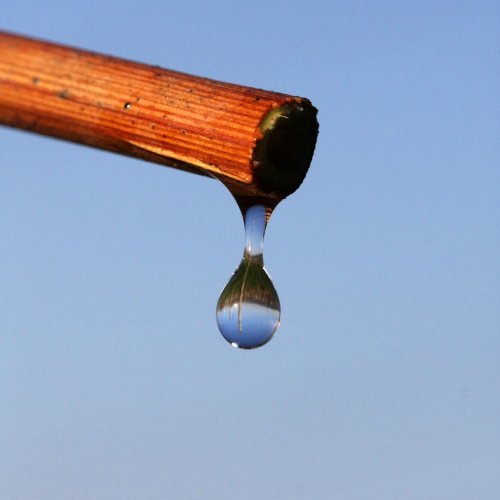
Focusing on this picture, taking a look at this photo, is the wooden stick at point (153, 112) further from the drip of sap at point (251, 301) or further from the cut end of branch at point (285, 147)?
the drip of sap at point (251, 301)

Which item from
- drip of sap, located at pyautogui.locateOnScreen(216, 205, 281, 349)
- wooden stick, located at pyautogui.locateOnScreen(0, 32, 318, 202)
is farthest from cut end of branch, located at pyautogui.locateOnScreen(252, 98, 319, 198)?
drip of sap, located at pyautogui.locateOnScreen(216, 205, 281, 349)

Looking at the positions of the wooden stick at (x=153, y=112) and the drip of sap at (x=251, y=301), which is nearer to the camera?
the wooden stick at (x=153, y=112)

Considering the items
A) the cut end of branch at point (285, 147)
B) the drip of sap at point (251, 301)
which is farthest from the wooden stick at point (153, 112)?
the drip of sap at point (251, 301)

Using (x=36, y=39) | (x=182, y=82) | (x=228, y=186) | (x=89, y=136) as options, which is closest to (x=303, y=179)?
(x=228, y=186)

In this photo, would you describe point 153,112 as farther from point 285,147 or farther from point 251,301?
point 251,301

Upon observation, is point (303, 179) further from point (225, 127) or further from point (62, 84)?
point (62, 84)

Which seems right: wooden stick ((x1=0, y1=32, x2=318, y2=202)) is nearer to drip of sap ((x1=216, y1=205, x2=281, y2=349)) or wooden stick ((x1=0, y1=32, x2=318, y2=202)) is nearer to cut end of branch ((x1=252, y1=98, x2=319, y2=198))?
cut end of branch ((x1=252, y1=98, x2=319, y2=198))
